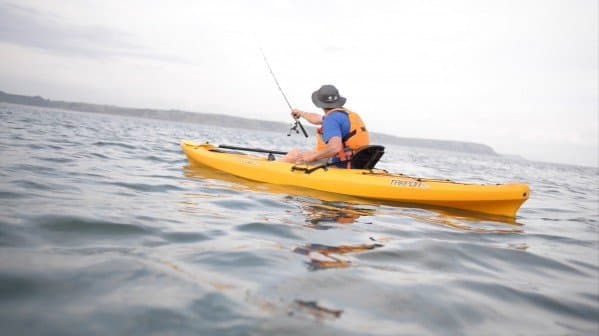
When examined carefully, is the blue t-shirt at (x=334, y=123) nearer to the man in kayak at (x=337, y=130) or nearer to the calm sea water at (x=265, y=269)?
the man in kayak at (x=337, y=130)

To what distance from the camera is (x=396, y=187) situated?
22.8ft

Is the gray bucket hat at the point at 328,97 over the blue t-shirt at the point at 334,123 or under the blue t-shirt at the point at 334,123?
over

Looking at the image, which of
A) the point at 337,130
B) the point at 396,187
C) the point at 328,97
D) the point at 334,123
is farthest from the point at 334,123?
the point at 396,187

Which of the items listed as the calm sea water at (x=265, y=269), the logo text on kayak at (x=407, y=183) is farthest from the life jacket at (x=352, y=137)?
the calm sea water at (x=265, y=269)

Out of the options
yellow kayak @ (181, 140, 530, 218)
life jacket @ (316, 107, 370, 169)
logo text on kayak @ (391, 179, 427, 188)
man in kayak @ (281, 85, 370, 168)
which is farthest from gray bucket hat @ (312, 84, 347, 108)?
logo text on kayak @ (391, 179, 427, 188)

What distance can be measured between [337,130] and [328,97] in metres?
0.60

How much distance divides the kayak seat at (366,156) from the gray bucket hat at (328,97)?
0.92 m

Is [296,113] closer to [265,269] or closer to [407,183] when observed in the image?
[407,183]

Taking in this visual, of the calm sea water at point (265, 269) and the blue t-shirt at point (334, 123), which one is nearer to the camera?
the calm sea water at point (265, 269)

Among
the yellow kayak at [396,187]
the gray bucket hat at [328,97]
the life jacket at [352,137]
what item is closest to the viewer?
the yellow kayak at [396,187]

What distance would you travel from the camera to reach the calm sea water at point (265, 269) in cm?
223

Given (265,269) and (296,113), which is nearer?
(265,269)

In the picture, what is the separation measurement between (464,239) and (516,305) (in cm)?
196

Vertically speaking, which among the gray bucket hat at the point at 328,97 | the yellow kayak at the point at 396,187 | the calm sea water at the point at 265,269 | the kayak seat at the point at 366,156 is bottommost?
the calm sea water at the point at 265,269
